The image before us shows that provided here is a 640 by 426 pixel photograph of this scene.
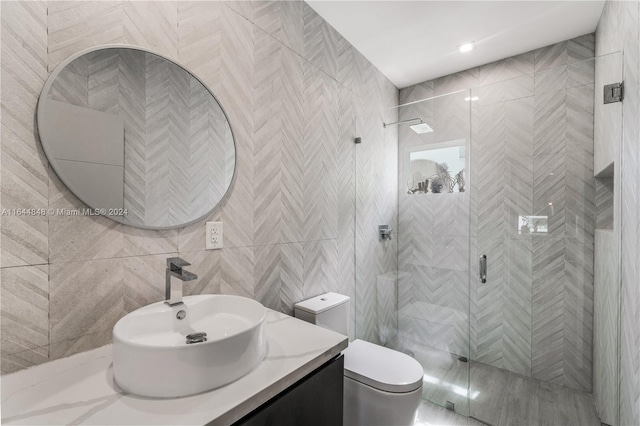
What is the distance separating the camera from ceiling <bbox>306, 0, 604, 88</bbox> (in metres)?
1.85

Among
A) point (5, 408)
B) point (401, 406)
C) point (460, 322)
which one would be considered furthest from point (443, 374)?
point (5, 408)

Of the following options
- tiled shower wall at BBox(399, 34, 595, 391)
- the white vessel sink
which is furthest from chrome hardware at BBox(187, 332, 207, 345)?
tiled shower wall at BBox(399, 34, 595, 391)

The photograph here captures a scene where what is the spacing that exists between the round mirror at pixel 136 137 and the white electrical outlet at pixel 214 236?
2.7 inches

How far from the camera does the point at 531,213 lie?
210 centimetres

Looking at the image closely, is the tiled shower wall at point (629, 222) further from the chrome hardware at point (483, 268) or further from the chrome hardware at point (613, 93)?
the chrome hardware at point (483, 268)

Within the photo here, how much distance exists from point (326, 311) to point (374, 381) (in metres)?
0.44

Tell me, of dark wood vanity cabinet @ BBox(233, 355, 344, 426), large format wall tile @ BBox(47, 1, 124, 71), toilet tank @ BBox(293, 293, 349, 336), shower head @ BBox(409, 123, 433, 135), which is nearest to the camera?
dark wood vanity cabinet @ BBox(233, 355, 344, 426)

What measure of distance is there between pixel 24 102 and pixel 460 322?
103 inches

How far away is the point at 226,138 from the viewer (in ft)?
4.53

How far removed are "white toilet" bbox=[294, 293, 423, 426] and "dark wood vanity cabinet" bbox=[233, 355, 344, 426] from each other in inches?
18.6

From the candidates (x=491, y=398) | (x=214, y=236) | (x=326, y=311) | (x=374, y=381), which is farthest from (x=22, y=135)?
(x=491, y=398)

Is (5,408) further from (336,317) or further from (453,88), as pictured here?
(453,88)

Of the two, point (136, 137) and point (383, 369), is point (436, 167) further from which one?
point (136, 137)

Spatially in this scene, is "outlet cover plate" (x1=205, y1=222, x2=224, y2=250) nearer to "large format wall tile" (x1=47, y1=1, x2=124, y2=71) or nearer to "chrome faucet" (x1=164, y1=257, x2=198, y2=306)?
"chrome faucet" (x1=164, y1=257, x2=198, y2=306)
